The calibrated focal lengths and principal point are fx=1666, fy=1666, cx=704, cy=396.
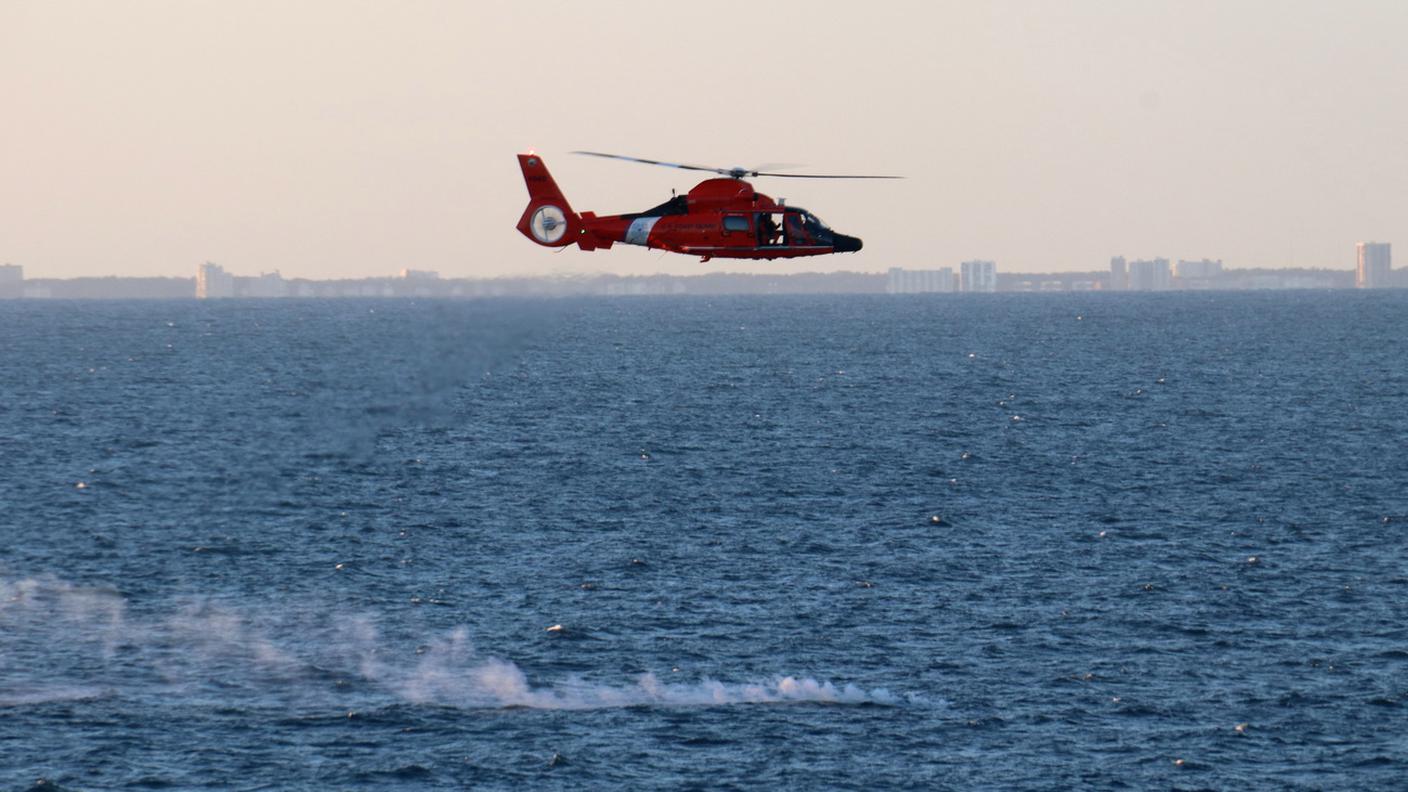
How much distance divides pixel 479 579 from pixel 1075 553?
38636 millimetres

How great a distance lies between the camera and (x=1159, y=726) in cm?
7412

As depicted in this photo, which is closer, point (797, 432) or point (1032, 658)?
point (1032, 658)

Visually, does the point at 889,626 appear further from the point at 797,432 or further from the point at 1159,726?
the point at 797,432

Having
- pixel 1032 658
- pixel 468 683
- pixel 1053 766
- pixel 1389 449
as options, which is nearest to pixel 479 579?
pixel 468 683

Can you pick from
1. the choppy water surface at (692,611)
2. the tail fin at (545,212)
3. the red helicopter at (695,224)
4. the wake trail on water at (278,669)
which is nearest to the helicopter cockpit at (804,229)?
the red helicopter at (695,224)

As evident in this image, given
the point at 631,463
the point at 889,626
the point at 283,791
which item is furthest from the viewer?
→ the point at 631,463

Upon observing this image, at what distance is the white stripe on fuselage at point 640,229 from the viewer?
58.7 m

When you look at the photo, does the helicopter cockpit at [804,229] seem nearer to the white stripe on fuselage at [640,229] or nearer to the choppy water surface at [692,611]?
the white stripe on fuselage at [640,229]

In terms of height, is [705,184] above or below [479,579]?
above

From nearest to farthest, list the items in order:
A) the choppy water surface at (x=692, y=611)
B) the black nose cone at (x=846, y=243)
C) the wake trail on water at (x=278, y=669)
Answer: the black nose cone at (x=846, y=243) < the choppy water surface at (x=692, y=611) < the wake trail on water at (x=278, y=669)

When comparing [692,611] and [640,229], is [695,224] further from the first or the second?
[692,611]

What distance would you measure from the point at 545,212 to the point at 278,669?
120 feet

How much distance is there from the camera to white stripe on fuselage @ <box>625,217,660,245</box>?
58688mm

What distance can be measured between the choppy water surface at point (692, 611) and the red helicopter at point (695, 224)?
32.8 ft
